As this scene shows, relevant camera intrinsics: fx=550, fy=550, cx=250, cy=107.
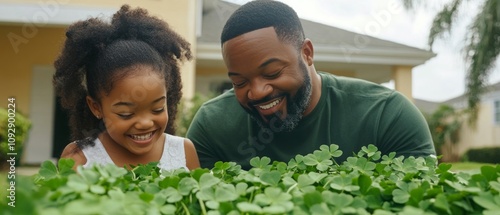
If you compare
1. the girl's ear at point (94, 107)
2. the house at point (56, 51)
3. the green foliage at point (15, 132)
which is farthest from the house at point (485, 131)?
the girl's ear at point (94, 107)

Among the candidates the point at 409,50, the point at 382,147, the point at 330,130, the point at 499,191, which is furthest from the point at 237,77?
the point at 409,50

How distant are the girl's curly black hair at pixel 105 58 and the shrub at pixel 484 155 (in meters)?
16.3

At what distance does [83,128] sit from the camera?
9.03ft

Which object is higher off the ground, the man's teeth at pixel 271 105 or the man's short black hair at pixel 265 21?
the man's short black hair at pixel 265 21

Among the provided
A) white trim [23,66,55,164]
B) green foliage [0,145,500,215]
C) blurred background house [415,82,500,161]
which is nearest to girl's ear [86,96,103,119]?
green foliage [0,145,500,215]

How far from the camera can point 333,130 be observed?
2736mm

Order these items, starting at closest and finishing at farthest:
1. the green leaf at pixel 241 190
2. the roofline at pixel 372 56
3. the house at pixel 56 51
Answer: the green leaf at pixel 241 190, the house at pixel 56 51, the roofline at pixel 372 56

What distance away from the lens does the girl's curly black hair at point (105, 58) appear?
2.45 m

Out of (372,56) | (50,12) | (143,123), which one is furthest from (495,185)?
(372,56)

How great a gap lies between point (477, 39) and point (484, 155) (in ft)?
20.7

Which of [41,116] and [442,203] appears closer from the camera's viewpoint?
[442,203]

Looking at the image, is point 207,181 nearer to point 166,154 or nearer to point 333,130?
point 166,154

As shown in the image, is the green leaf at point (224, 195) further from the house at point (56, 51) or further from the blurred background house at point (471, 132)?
the blurred background house at point (471, 132)

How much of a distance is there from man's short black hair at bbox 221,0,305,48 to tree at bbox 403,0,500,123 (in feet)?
34.5
